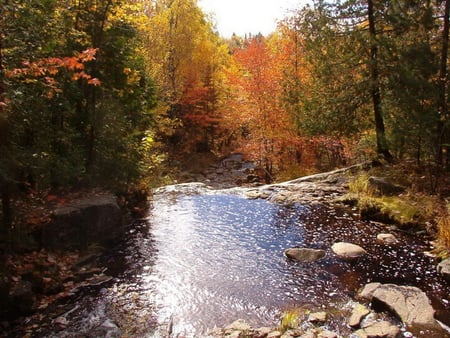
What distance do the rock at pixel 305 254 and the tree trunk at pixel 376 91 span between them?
22.1 feet

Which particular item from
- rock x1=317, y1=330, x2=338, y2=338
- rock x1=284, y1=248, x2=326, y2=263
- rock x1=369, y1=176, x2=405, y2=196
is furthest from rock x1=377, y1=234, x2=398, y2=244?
rock x1=317, y1=330, x2=338, y2=338

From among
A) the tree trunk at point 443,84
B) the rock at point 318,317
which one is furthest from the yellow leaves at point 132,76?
the tree trunk at point 443,84

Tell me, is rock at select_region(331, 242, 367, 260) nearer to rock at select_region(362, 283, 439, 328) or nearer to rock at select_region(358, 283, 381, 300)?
rock at select_region(358, 283, 381, 300)

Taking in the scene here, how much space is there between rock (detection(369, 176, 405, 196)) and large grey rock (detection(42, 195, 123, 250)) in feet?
27.0

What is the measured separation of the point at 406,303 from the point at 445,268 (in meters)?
1.84

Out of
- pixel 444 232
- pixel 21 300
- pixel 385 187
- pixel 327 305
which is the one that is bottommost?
pixel 327 305

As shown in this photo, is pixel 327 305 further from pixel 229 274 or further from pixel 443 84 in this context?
pixel 443 84

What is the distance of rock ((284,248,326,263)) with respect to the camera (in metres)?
8.08

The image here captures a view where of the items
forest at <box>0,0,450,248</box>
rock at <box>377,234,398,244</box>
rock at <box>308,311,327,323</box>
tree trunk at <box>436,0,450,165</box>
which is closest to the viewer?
rock at <box>308,311,327,323</box>

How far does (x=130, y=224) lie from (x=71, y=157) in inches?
105

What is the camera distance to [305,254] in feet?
26.9

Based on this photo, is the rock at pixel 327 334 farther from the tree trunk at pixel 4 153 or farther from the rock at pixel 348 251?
the tree trunk at pixel 4 153

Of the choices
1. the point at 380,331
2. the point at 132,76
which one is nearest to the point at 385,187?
the point at 380,331

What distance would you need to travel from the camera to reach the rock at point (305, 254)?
8078 mm
